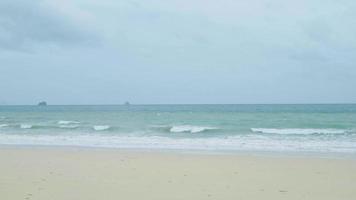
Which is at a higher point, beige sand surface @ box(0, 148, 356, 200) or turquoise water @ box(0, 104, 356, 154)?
beige sand surface @ box(0, 148, 356, 200)

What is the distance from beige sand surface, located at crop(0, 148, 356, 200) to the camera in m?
6.37

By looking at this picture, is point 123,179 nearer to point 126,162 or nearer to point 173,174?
point 173,174

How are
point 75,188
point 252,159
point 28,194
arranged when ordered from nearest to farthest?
point 28,194, point 75,188, point 252,159

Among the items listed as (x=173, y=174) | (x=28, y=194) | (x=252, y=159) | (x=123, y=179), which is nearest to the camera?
(x=28, y=194)

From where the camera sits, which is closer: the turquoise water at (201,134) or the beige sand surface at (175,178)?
the beige sand surface at (175,178)

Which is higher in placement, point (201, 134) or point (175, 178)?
point (175, 178)

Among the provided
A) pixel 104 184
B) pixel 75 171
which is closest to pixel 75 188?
pixel 104 184

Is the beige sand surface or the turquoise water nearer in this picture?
the beige sand surface

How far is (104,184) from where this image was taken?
7203 mm

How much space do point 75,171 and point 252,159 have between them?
4875mm

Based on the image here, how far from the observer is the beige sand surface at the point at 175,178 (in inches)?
251

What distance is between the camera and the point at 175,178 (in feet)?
25.8

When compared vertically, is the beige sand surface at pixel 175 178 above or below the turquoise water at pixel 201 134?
→ above

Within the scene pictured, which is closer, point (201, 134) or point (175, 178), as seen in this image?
point (175, 178)
